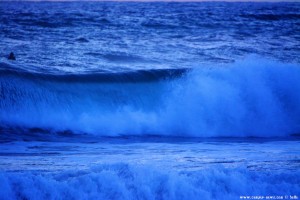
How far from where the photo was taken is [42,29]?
62.6 feet

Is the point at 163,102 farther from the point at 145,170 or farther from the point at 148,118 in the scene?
the point at 145,170

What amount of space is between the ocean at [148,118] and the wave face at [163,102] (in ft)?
0.08

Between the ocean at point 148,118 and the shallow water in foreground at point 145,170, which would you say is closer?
the shallow water in foreground at point 145,170

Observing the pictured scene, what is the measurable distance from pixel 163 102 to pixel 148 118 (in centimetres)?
81

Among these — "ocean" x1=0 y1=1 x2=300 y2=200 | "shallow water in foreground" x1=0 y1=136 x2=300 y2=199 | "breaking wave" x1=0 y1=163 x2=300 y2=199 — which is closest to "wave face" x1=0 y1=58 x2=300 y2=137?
"ocean" x1=0 y1=1 x2=300 y2=200

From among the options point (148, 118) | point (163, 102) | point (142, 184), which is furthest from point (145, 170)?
point (163, 102)

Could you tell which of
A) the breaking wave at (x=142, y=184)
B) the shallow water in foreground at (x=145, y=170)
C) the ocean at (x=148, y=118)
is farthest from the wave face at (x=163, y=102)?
the breaking wave at (x=142, y=184)

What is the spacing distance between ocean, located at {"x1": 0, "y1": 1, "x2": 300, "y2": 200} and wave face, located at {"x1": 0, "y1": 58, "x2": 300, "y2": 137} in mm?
25

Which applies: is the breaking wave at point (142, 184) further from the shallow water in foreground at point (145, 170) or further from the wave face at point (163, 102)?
the wave face at point (163, 102)

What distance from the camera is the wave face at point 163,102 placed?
8.56 metres

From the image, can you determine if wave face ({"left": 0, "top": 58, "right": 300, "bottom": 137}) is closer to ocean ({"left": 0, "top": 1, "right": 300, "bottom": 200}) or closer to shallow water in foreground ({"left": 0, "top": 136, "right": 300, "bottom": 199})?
ocean ({"left": 0, "top": 1, "right": 300, "bottom": 200})

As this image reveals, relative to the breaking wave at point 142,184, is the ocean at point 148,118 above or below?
below

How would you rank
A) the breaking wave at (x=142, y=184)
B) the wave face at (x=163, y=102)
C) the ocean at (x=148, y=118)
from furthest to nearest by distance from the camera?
the wave face at (x=163, y=102), the ocean at (x=148, y=118), the breaking wave at (x=142, y=184)

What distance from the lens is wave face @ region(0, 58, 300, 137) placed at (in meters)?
8.56
